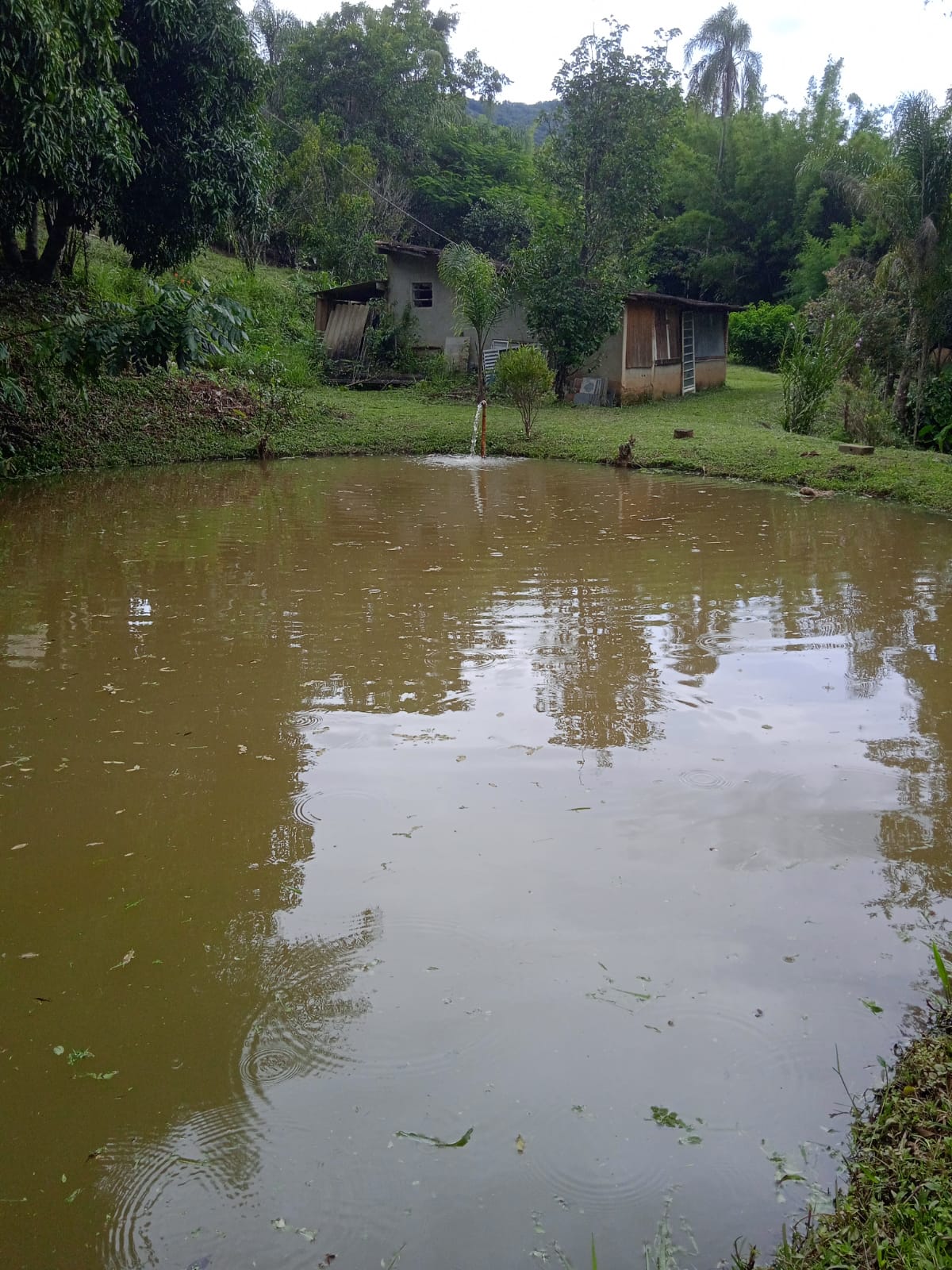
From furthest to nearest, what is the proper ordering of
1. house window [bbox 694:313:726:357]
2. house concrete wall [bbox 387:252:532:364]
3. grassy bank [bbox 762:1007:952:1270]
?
1. house window [bbox 694:313:726:357]
2. house concrete wall [bbox 387:252:532:364]
3. grassy bank [bbox 762:1007:952:1270]

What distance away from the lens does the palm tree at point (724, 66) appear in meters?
47.0

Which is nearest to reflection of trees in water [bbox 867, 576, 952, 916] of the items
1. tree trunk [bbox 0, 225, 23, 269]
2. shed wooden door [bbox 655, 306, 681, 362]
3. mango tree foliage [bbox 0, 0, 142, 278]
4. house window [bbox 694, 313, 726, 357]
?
mango tree foliage [bbox 0, 0, 142, 278]

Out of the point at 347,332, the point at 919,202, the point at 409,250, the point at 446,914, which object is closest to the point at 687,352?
the point at 409,250

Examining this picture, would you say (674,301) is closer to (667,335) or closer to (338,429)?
(667,335)

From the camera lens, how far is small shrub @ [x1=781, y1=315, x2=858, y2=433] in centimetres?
1741

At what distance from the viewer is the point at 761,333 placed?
110 ft

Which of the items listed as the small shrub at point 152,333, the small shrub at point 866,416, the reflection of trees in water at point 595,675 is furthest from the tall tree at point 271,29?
the reflection of trees in water at point 595,675

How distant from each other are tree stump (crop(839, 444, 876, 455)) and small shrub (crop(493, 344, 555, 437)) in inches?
200

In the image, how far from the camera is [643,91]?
22.6 meters

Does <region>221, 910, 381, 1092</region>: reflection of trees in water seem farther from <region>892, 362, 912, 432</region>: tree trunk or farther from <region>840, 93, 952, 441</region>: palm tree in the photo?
<region>892, 362, 912, 432</region>: tree trunk

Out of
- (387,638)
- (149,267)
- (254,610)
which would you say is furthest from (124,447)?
(387,638)

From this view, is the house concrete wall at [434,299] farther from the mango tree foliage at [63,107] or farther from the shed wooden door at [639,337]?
the mango tree foliage at [63,107]

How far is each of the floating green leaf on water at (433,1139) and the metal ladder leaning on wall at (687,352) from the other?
26189mm

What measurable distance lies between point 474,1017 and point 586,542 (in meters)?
7.69
